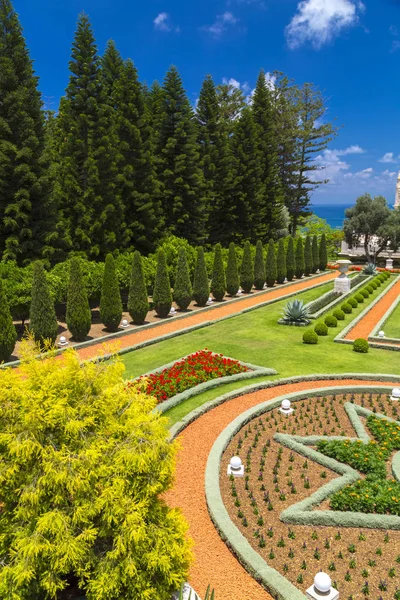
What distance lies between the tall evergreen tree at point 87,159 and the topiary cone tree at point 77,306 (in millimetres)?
7864

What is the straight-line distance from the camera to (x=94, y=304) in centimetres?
2317

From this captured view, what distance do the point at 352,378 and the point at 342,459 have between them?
5033 millimetres

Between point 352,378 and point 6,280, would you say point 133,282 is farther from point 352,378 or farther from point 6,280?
point 352,378

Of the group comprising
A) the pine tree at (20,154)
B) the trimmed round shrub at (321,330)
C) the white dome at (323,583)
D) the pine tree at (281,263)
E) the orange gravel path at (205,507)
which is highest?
the pine tree at (20,154)

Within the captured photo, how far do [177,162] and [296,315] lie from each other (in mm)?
17193

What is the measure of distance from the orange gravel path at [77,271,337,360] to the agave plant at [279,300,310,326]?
3265 millimetres

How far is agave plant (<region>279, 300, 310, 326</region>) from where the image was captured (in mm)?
19234

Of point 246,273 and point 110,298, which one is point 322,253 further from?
point 110,298

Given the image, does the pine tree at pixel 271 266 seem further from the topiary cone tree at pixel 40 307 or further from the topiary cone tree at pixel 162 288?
the topiary cone tree at pixel 40 307

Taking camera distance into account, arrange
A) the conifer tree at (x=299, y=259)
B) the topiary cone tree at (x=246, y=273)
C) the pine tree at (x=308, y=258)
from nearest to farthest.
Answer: the topiary cone tree at (x=246, y=273), the conifer tree at (x=299, y=259), the pine tree at (x=308, y=258)

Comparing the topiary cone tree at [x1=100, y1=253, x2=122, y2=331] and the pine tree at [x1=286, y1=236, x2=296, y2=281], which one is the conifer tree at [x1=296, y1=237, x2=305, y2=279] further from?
the topiary cone tree at [x1=100, y1=253, x2=122, y2=331]

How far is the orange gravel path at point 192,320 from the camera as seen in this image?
16266mm

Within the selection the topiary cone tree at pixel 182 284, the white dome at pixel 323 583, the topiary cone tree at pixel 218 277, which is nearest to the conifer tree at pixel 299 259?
the topiary cone tree at pixel 218 277

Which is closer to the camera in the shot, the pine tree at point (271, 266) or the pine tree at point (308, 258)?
the pine tree at point (271, 266)
